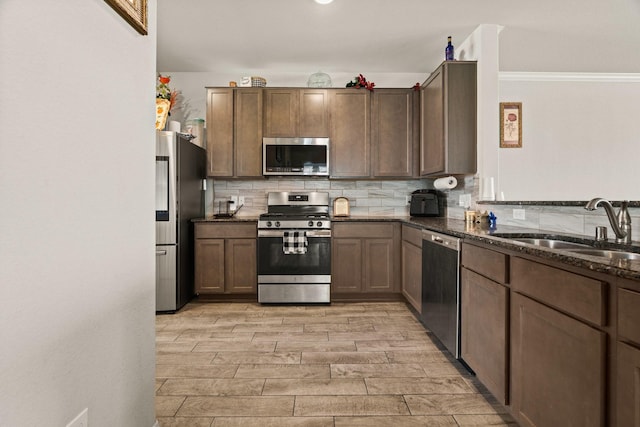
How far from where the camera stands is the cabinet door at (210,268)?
381 centimetres

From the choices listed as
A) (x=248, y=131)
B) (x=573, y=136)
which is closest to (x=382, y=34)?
(x=248, y=131)

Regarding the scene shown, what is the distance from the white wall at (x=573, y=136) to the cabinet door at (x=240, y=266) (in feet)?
10.5

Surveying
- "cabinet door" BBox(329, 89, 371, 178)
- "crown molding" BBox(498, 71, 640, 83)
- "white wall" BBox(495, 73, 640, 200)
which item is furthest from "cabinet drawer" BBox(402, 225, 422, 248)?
"crown molding" BBox(498, 71, 640, 83)

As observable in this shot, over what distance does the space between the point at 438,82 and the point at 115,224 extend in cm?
314

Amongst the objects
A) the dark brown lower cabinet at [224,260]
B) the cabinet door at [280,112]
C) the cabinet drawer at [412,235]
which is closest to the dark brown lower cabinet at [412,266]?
the cabinet drawer at [412,235]

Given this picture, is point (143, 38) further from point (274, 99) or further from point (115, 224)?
point (274, 99)

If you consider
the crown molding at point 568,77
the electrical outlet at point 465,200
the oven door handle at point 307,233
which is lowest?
the oven door handle at point 307,233

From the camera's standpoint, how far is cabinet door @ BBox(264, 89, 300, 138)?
4.07 metres

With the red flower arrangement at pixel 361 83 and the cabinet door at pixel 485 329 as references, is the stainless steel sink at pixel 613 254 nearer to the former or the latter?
the cabinet door at pixel 485 329

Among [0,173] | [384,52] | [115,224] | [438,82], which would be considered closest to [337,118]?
[384,52]

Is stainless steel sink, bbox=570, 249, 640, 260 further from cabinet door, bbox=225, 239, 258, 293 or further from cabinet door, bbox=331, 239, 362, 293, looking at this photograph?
cabinet door, bbox=225, 239, 258, 293

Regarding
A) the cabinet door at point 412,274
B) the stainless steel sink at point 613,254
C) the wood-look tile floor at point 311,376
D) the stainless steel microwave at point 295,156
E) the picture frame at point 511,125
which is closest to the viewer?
the stainless steel sink at point 613,254

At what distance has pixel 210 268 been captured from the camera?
382 centimetres

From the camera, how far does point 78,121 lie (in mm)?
1017
